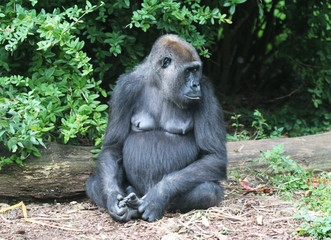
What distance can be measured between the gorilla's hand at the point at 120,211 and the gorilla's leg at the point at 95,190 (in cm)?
31

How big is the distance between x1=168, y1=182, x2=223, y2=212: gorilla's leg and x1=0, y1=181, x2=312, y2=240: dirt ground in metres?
0.08

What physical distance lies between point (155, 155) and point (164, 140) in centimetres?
17

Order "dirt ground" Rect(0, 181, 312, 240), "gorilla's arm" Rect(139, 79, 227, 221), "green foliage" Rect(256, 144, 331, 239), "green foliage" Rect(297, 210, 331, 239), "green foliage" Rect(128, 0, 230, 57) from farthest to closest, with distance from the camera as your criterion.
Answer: "green foliage" Rect(128, 0, 230, 57), "gorilla's arm" Rect(139, 79, 227, 221), "green foliage" Rect(256, 144, 331, 239), "dirt ground" Rect(0, 181, 312, 240), "green foliage" Rect(297, 210, 331, 239)

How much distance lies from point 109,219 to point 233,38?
17.1 ft

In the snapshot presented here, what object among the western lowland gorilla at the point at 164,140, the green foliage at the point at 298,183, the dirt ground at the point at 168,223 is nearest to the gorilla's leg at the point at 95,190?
the western lowland gorilla at the point at 164,140

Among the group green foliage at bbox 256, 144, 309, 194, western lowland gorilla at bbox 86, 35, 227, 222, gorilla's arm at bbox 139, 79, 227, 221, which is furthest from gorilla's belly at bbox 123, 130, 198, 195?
green foliage at bbox 256, 144, 309, 194

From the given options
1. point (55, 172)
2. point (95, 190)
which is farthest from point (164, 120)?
point (55, 172)

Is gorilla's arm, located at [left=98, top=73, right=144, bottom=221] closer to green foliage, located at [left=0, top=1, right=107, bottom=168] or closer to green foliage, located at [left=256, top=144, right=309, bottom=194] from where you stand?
green foliage, located at [left=0, top=1, right=107, bottom=168]

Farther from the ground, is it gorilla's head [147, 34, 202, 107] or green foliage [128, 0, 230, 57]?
green foliage [128, 0, 230, 57]

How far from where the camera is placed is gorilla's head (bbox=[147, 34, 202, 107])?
4.81m

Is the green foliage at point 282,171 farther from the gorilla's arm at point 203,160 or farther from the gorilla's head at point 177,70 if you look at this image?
the gorilla's head at point 177,70

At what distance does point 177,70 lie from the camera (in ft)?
15.9

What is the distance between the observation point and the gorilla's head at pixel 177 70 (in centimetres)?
481

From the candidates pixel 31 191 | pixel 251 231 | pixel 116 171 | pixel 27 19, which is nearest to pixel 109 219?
pixel 116 171
